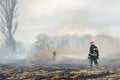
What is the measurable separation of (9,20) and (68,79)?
5948cm

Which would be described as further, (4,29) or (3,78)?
(4,29)

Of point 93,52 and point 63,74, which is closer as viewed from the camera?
point 63,74

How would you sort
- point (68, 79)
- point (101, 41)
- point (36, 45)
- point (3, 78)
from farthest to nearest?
point (36, 45), point (101, 41), point (3, 78), point (68, 79)

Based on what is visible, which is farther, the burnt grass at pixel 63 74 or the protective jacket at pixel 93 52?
the protective jacket at pixel 93 52

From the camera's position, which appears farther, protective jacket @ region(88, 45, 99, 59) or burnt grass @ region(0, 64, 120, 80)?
protective jacket @ region(88, 45, 99, 59)

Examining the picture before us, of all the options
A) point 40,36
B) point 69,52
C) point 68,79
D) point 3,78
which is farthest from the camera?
point 40,36

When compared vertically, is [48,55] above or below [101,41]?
below

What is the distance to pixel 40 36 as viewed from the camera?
144 m

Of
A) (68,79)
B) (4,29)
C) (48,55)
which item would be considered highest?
(4,29)

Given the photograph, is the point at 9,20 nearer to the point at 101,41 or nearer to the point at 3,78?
the point at 101,41

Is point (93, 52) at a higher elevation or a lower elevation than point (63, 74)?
higher

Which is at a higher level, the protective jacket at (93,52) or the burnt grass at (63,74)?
the protective jacket at (93,52)

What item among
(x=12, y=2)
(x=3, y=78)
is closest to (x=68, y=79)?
(x=3, y=78)

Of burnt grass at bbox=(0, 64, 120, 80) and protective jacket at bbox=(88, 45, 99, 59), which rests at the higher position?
protective jacket at bbox=(88, 45, 99, 59)
